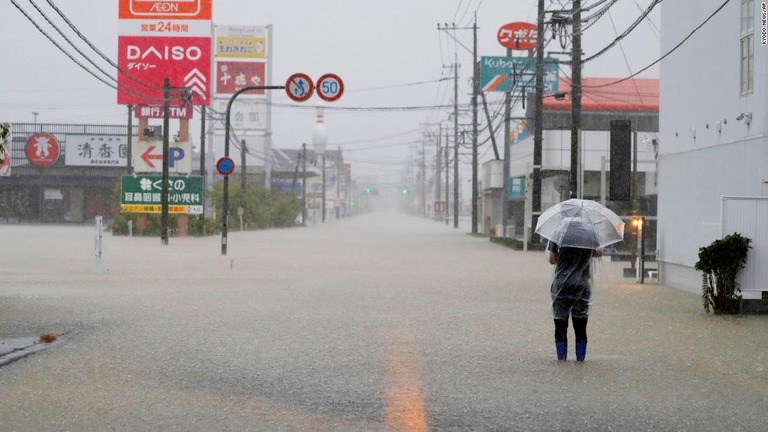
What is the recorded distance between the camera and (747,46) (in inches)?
655

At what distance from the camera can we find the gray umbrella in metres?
9.99

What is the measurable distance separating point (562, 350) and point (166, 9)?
140 ft

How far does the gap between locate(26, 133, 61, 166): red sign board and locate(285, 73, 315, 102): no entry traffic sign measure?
5213 cm

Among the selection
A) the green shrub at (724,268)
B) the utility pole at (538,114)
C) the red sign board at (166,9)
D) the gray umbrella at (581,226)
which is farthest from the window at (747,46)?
the red sign board at (166,9)

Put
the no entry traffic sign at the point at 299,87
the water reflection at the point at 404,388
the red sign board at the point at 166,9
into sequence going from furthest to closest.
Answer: the red sign board at the point at 166,9, the no entry traffic sign at the point at 299,87, the water reflection at the point at 404,388

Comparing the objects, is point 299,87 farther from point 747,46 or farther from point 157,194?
point 747,46

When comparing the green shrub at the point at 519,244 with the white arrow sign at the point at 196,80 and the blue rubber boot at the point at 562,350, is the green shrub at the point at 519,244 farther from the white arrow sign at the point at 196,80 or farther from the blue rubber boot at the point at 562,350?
the blue rubber boot at the point at 562,350

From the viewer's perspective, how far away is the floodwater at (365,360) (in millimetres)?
7328

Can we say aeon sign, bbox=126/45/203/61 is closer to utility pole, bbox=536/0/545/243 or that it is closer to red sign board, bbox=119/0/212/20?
red sign board, bbox=119/0/212/20

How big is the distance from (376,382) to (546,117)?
1707 inches

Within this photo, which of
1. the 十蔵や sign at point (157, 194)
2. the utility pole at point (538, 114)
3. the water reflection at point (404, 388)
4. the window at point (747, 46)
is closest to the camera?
the water reflection at point (404, 388)

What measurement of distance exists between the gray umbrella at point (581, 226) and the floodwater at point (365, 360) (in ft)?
4.20

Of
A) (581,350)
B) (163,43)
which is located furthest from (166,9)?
(581,350)

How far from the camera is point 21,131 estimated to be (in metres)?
79.7
